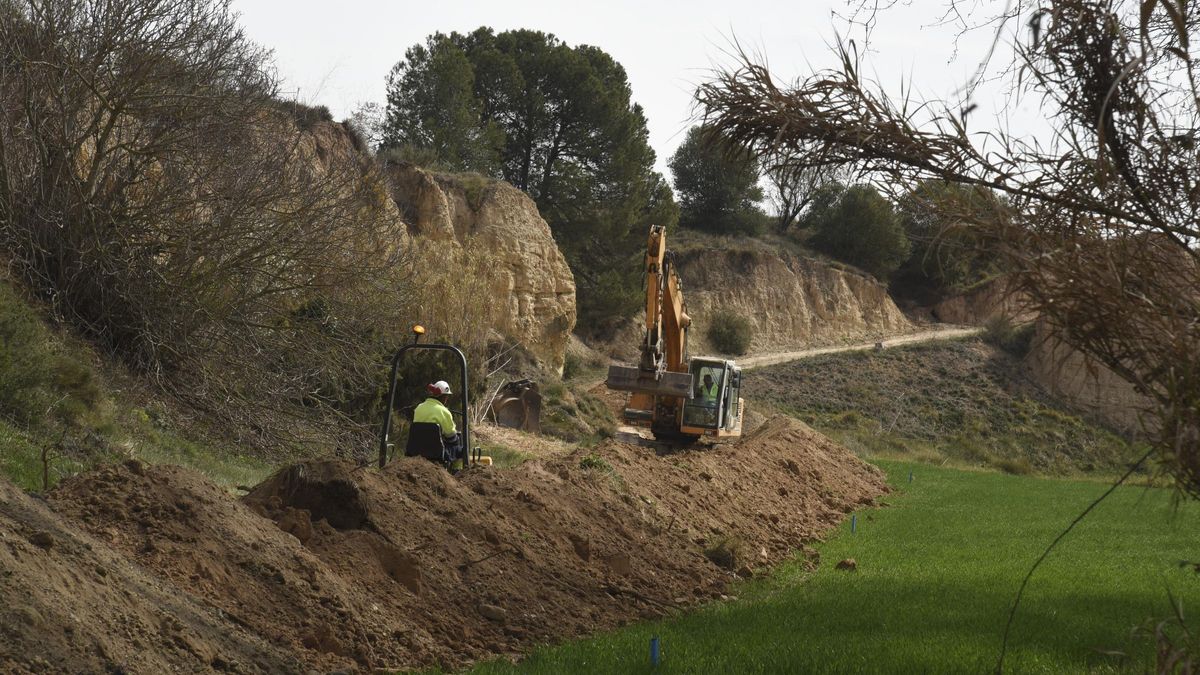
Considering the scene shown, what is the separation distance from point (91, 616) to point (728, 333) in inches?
2294

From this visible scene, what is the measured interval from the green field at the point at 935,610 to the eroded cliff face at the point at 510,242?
2681 centimetres

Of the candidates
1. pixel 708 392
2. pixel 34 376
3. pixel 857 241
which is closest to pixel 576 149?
pixel 857 241

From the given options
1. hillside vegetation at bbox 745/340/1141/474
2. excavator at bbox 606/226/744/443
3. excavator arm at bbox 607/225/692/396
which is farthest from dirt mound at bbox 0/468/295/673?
hillside vegetation at bbox 745/340/1141/474

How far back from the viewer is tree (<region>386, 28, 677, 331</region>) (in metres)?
55.2

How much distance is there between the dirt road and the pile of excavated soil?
44690mm

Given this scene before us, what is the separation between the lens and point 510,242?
155ft

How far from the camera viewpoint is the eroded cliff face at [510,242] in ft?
145

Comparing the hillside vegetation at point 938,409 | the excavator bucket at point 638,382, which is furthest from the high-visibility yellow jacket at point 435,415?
the hillside vegetation at point 938,409

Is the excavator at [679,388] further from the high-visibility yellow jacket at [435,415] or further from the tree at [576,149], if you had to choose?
the tree at [576,149]

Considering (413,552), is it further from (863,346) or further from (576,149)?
(863,346)

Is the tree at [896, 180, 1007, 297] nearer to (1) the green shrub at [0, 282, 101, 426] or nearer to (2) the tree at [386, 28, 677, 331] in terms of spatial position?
(1) the green shrub at [0, 282, 101, 426]

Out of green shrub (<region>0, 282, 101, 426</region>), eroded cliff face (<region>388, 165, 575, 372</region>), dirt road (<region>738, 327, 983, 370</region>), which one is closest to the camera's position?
green shrub (<region>0, 282, 101, 426</region>)

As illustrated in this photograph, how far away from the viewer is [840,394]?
57.2 metres

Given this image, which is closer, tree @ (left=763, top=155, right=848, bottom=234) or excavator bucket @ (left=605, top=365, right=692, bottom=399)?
tree @ (left=763, top=155, right=848, bottom=234)
